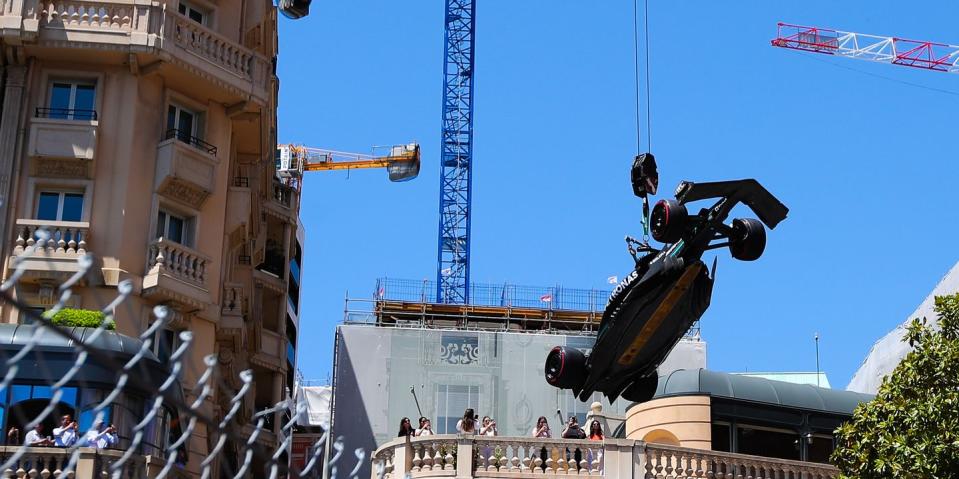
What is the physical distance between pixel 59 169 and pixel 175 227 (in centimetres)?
329

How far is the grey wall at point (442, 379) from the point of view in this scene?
5266cm

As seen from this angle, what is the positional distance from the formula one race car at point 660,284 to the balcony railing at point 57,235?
1201 centimetres

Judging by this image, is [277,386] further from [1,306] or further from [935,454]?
[935,454]

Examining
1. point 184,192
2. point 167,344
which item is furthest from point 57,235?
point 167,344

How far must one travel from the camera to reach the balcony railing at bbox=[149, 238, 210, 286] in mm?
37625

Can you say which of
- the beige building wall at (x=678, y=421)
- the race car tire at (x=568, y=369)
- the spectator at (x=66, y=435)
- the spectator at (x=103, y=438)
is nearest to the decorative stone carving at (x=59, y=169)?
the spectator at (x=103, y=438)

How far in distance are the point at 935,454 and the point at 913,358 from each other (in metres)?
2.36

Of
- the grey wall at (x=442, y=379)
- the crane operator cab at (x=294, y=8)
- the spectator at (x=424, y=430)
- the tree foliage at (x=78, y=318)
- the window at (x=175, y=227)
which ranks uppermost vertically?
the crane operator cab at (x=294, y=8)

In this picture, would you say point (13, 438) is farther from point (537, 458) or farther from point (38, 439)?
point (537, 458)

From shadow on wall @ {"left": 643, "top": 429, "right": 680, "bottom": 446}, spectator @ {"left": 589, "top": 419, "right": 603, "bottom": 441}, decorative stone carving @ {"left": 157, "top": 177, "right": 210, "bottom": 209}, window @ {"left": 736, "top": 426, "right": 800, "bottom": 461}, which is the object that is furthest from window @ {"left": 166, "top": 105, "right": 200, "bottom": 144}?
window @ {"left": 736, "top": 426, "right": 800, "bottom": 461}

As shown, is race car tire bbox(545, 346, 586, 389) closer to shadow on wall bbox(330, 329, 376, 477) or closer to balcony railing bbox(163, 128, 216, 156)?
balcony railing bbox(163, 128, 216, 156)

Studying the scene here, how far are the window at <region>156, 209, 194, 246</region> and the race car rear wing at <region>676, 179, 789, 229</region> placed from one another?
14701mm

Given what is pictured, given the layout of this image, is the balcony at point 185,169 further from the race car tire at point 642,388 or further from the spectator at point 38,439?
the race car tire at point 642,388

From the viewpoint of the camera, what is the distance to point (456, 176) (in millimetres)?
100438
